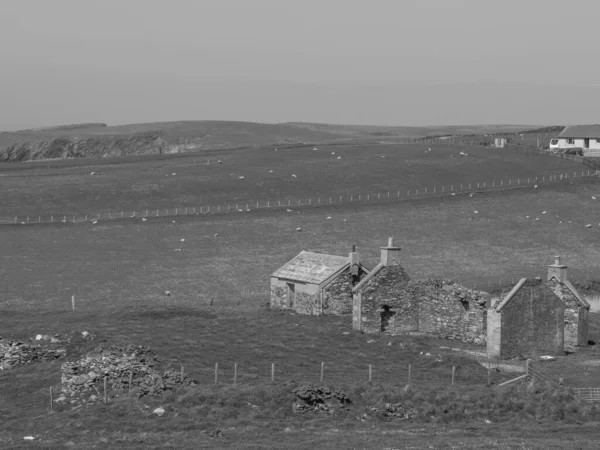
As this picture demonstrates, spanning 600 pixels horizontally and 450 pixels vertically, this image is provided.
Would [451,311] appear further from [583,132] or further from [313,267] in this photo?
[583,132]

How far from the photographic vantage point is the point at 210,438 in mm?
35719

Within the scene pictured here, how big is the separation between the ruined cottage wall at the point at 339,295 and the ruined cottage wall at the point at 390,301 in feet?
12.6

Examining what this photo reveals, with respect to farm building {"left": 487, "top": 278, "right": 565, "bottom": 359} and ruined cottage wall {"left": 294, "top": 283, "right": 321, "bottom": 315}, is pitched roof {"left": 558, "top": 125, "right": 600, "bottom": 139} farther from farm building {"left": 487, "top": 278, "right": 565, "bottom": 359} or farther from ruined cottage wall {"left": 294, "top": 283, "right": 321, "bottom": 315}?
farm building {"left": 487, "top": 278, "right": 565, "bottom": 359}

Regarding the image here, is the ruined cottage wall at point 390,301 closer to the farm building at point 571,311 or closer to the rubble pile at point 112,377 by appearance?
the farm building at point 571,311

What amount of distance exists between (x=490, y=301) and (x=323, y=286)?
8908 millimetres

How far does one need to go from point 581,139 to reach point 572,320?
353ft

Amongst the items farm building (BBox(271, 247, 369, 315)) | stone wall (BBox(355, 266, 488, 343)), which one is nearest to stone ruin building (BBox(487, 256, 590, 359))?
stone wall (BBox(355, 266, 488, 343))

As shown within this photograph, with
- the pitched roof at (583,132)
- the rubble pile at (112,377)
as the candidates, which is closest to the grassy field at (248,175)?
the pitched roof at (583,132)

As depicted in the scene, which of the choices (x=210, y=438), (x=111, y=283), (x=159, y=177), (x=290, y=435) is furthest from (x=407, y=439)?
(x=159, y=177)

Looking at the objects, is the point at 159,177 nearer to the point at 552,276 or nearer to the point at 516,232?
the point at 516,232

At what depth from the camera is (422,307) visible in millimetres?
57938

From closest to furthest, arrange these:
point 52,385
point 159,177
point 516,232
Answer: point 52,385, point 516,232, point 159,177

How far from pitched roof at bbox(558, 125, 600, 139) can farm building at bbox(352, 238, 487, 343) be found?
355ft

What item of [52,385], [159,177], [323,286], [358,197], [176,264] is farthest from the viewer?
[159,177]
